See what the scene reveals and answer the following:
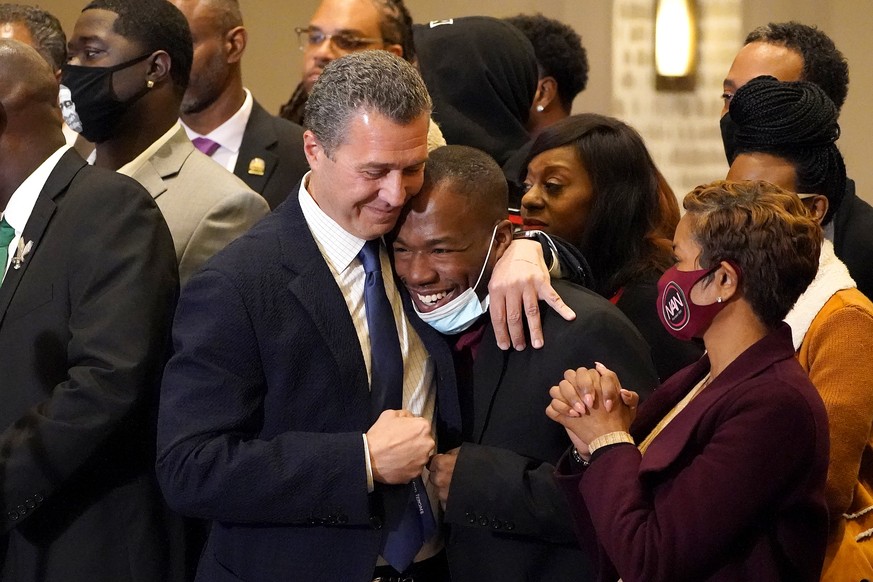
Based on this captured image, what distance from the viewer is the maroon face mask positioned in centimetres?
223

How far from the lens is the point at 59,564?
8.59 feet

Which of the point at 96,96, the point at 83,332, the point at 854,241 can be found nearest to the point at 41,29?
the point at 96,96

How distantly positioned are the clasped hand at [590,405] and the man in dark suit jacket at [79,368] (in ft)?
2.87

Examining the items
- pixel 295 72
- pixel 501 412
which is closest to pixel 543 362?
pixel 501 412

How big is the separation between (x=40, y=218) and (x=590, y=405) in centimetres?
125

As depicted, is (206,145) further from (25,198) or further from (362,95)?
(362,95)

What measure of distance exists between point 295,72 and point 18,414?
14.0ft

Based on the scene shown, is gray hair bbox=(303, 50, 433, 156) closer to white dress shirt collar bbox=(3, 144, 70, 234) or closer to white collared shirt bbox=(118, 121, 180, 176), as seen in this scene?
white dress shirt collar bbox=(3, 144, 70, 234)

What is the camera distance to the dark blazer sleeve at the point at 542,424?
7.90ft

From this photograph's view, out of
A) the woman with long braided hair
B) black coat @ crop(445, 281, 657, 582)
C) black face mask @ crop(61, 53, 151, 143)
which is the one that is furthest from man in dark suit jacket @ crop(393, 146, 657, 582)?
black face mask @ crop(61, 53, 151, 143)

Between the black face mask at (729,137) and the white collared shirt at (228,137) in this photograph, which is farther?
the white collared shirt at (228,137)

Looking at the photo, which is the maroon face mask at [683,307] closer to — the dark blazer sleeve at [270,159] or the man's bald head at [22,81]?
the man's bald head at [22,81]

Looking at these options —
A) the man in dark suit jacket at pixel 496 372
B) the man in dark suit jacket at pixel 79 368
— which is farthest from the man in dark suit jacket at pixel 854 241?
the man in dark suit jacket at pixel 79 368

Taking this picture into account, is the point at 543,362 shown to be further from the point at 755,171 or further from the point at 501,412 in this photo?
the point at 755,171
